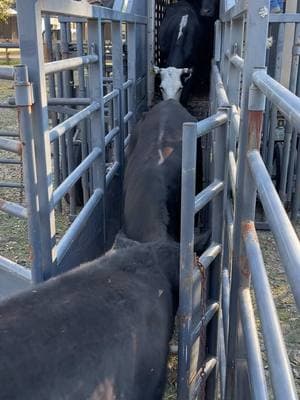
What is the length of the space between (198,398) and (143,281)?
77 cm

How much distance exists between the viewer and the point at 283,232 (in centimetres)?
106

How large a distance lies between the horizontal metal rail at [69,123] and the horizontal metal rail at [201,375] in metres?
1.15

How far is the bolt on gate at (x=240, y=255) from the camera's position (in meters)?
1.13

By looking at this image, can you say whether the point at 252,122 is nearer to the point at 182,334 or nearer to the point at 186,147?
the point at 186,147

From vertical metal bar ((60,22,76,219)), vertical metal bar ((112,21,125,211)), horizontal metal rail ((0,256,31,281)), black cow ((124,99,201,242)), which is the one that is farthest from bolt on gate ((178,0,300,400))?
vertical metal bar ((60,22,76,219))

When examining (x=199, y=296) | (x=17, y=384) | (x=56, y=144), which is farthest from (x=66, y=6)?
(x=56, y=144)

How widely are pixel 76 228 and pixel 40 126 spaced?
0.76 meters

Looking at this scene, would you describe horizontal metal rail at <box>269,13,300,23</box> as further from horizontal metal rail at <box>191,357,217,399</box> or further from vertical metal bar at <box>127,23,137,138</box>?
horizontal metal rail at <box>191,357,217,399</box>

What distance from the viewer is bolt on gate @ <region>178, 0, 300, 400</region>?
113 centimetres

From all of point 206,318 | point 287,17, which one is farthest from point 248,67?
point 287,17

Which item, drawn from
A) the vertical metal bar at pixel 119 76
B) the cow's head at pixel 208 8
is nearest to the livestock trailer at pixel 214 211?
the vertical metal bar at pixel 119 76

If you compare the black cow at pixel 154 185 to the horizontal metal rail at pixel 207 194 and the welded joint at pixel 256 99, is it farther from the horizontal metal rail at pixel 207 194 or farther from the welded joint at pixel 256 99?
the welded joint at pixel 256 99

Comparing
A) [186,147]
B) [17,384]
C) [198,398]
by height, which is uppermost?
[186,147]

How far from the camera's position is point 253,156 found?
1.70 meters
